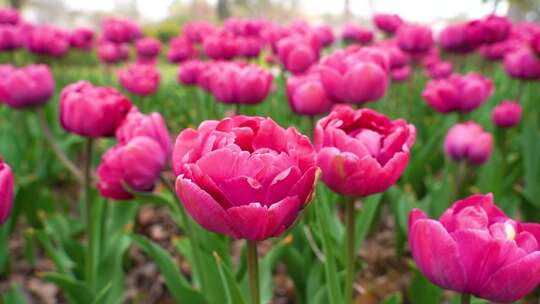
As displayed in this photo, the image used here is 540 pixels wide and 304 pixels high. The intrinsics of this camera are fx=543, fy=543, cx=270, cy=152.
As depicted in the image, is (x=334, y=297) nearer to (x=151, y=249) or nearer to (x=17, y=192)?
(x=151, y=249)

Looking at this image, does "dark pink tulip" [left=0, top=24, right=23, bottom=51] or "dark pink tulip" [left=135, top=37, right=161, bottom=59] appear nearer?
"dark pink tulip" [left=0, top=24, right=23, bottom=51]

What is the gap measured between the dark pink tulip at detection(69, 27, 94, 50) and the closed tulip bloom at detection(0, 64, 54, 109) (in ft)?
7.32

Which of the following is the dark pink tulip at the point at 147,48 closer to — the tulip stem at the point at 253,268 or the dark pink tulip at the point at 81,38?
the dark pink tulip at the point at 81,38

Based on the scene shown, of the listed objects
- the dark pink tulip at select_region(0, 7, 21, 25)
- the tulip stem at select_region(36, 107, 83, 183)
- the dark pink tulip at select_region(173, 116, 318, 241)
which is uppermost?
the dark pink tulip at select_region(173, 116, 318, 241)

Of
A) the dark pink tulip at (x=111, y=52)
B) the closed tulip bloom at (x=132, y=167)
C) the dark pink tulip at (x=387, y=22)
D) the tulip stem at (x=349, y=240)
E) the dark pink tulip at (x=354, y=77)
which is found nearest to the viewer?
the tulip stem at (x=349, y=240)

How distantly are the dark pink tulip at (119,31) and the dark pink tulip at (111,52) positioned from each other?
0.22 meters

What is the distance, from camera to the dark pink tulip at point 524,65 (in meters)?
2.27

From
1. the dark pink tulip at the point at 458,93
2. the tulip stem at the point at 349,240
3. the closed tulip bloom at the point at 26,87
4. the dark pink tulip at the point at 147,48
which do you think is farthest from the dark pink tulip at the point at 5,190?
the dark pink tulip at the point at 147,48

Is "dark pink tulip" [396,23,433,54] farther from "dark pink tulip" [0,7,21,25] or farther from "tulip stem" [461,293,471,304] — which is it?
"dark pink tulip" [0,7,21,25]

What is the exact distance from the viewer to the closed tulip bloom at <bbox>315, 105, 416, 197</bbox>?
33.4 inches

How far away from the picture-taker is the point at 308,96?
5.23 feet

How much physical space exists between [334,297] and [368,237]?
1.37 meters

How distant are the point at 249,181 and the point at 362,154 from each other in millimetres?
282

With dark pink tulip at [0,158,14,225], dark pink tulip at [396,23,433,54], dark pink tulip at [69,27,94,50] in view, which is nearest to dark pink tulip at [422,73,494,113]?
dark pink tulip at [396,23,433,54]
